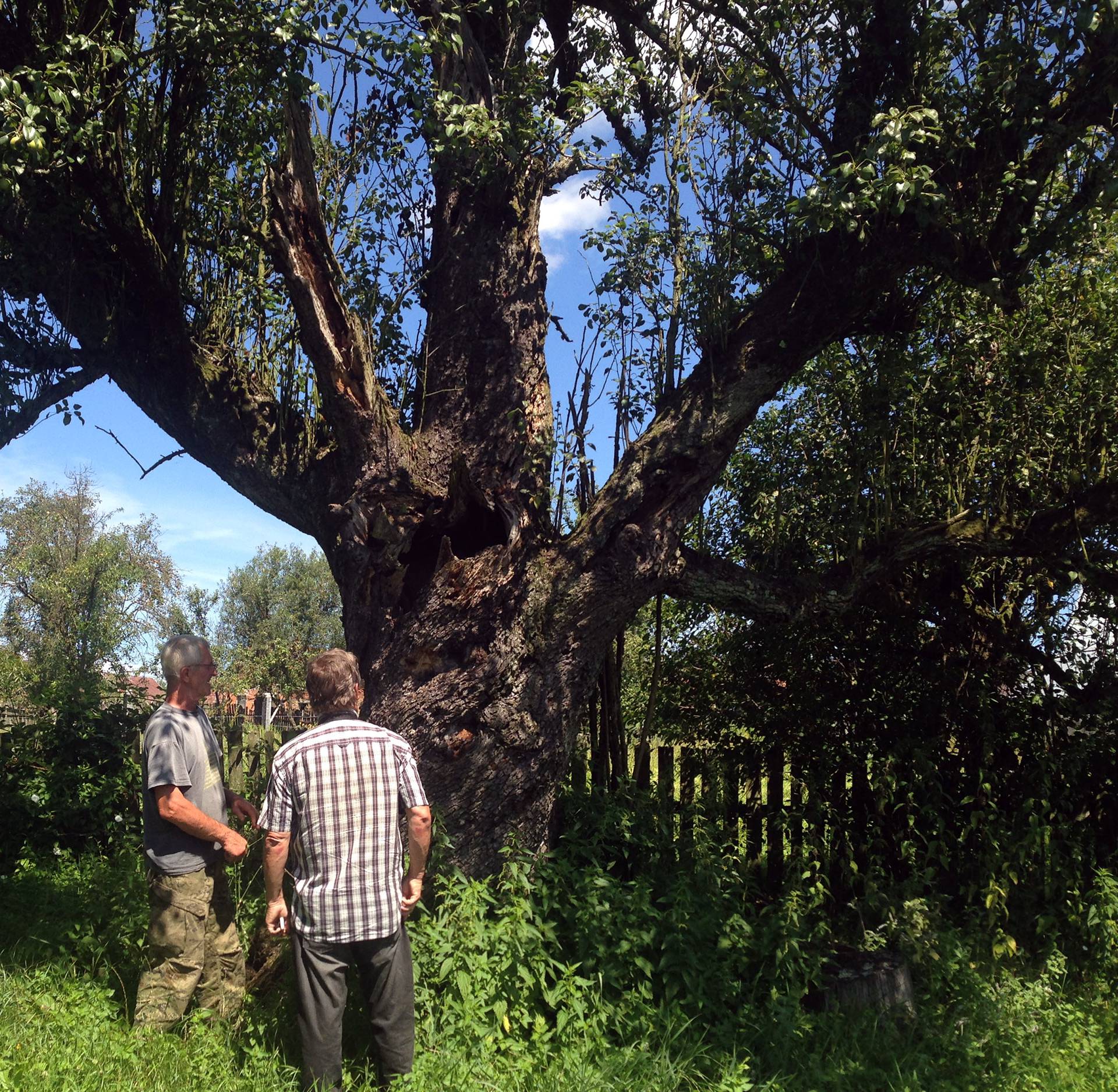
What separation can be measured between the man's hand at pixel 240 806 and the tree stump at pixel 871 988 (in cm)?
320

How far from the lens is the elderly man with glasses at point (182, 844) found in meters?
4.39

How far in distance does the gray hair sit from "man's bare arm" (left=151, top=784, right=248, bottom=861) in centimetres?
52

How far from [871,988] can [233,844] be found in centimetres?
343

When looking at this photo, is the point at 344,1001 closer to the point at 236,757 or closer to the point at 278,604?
the point at 236,757

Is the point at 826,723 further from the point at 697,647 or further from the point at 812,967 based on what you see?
the point at 812,967

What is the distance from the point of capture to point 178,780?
14.3 feet

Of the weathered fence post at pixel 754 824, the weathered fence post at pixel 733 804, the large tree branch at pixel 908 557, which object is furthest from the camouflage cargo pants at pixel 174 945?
the weathered fence post at pixel 754 824

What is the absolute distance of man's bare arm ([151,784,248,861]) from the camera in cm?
435

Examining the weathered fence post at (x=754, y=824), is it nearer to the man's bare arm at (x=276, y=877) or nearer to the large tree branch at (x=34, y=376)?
the man's bare arm at (x=276, y=877)

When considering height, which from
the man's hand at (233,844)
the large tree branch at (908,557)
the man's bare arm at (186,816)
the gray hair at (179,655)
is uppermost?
the large tree branch at (908,557)

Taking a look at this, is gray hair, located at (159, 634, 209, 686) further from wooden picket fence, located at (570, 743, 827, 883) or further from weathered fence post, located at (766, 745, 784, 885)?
weathered fence post, located at (766, 745, 784, 885)

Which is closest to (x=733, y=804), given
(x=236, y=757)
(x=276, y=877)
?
(x=276, y=877)

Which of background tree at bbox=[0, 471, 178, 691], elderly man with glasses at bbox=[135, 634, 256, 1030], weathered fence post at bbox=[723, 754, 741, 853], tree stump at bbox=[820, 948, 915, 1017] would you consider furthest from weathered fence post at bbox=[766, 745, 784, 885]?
background tree at bbox=[0, 471, 178, 691]

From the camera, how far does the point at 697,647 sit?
8.27 meters
